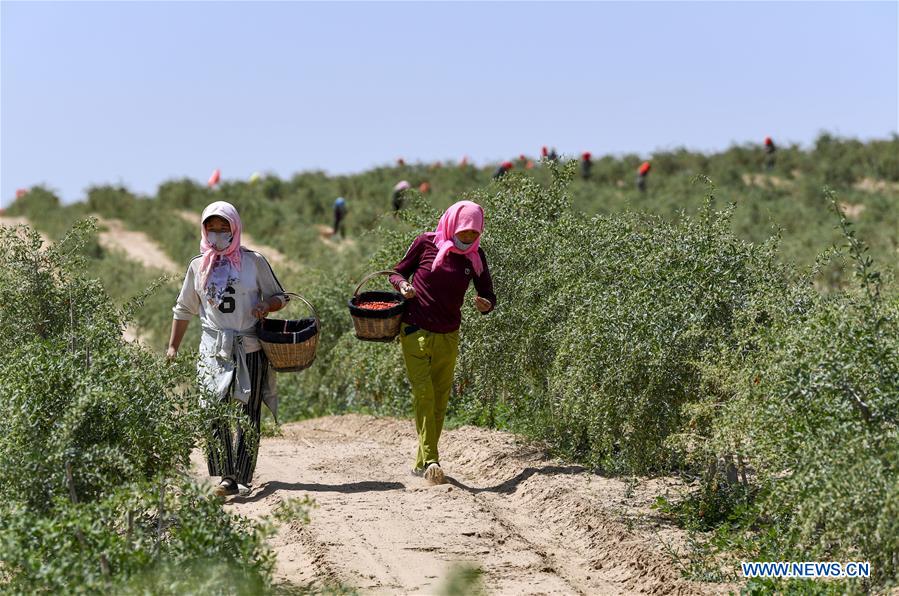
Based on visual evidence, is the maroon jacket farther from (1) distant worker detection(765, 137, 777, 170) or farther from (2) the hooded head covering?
(1) distant worker detection(765, 137, 777, 170)

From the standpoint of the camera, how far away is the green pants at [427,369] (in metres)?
8.62

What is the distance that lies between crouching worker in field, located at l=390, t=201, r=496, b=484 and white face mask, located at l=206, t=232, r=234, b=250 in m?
1.19

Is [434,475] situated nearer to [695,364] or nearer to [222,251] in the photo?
[222,251]

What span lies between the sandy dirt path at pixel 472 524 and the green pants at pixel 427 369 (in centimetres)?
35

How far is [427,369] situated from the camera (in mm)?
8648

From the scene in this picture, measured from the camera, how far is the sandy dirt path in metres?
6.54

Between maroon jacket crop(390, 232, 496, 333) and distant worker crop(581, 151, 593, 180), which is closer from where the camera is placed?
maroon jacket crop(390, 232, 496, 333)

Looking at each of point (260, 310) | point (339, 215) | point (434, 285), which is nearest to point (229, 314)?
point (260, 310)

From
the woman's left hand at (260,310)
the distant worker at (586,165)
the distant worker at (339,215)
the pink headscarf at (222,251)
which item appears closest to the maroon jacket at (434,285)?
the woman's left hand at (260,310)

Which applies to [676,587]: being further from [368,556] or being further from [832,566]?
[368,556]

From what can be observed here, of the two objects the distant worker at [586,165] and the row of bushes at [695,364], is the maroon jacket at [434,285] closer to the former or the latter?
the row of bushes at [695,364]

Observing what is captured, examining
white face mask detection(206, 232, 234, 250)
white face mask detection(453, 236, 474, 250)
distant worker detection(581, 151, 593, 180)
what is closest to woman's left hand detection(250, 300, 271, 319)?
white face mask detection(206, 232, 234, 250)

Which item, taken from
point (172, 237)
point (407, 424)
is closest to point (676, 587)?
point (407, 424)

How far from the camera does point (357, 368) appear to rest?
12883mm
